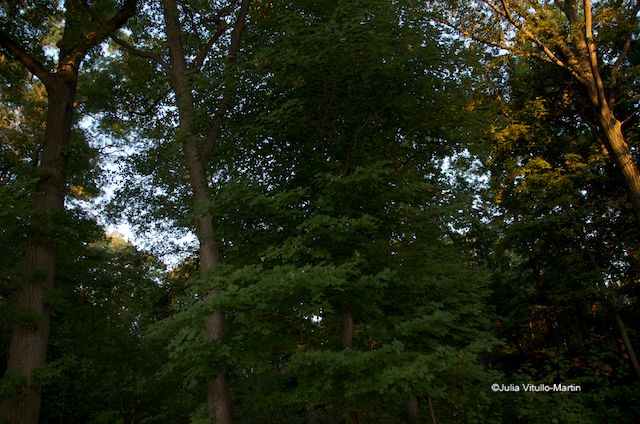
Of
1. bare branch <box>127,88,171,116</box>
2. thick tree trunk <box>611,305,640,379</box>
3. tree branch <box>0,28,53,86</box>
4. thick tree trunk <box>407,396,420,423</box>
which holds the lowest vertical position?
thick tree trunk <box>407,396,420,423</box>

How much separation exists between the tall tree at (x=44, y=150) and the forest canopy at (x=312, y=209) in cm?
5

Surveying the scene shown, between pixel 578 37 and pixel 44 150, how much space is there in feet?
38.9

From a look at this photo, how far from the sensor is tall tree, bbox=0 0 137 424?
25.6 feet

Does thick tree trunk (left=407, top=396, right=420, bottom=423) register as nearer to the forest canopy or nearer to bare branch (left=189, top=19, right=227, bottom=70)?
the forest canopy

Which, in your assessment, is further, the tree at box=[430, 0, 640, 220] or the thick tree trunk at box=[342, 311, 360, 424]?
the tree at box=[430, 0, 640, 220]

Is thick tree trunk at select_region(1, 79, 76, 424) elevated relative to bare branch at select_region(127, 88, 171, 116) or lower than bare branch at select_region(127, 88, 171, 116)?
lower

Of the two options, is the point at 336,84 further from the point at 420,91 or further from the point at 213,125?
the point at 213,125

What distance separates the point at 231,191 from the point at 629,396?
9.52m

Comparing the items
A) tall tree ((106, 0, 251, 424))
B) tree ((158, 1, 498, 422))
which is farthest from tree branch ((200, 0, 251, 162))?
tree ((158, 1, 498, 422))

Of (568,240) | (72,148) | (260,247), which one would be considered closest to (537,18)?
(568,240)

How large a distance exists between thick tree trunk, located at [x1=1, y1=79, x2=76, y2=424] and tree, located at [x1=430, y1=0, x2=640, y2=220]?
332 inches

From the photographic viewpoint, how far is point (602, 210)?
38.9 feet

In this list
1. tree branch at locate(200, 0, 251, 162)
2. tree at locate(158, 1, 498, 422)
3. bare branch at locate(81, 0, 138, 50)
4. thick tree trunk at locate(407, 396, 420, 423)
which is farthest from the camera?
thick tree trunk at locate(407, 396, 420, 423)

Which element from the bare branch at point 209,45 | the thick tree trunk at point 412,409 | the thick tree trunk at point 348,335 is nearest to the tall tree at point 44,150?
the bare branch at point 209,45
